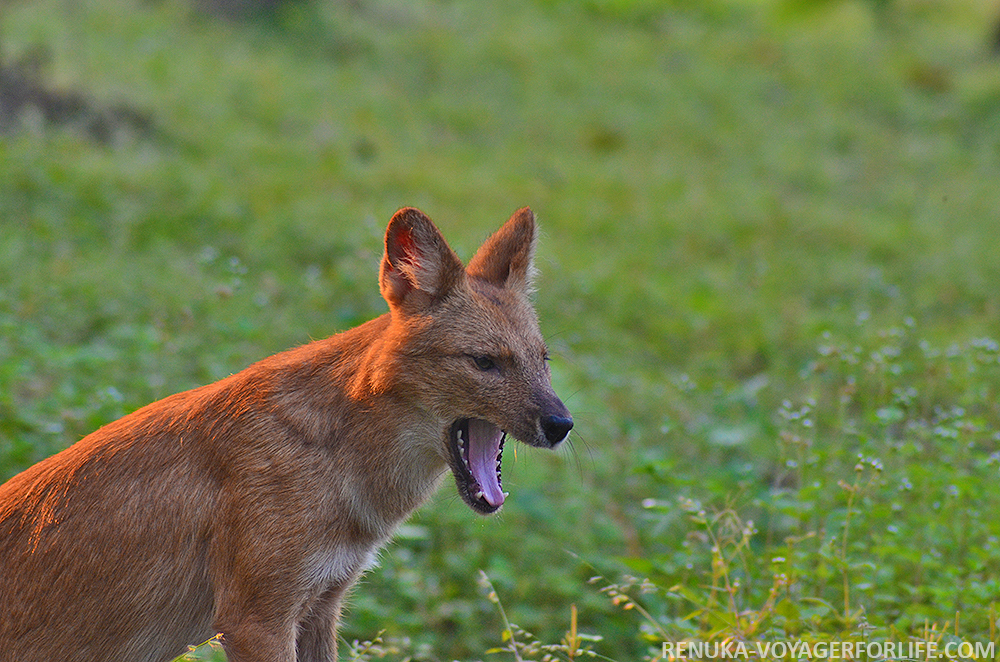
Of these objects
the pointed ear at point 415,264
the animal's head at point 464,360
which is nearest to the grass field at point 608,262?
the animal's head at point 464,360

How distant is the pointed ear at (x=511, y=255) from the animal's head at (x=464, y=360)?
21 cm

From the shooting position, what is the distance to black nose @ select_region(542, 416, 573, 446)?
343 cm

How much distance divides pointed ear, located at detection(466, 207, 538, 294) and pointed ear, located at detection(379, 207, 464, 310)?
0.93ft

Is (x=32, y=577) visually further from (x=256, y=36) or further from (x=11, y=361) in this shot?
(x=256, y=36)

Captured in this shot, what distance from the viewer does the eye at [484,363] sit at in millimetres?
3537

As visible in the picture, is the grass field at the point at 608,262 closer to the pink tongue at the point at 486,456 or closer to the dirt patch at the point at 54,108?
the dirt patch at the point at 54,108

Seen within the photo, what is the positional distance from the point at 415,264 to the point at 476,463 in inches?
28.9

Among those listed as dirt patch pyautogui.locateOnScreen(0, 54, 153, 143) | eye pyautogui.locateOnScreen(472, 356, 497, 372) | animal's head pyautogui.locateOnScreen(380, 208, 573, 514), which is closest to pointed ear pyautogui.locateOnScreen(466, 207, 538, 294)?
animal's head pyautogui.locateOnScreen(380, 208, 573, 514)

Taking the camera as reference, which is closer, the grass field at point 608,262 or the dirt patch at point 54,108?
the grass field at point 608,262

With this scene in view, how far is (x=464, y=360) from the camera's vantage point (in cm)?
352

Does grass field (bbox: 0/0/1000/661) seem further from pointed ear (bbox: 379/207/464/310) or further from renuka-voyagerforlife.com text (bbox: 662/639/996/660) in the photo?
pointed ear (bbox: 379/207/464/310)

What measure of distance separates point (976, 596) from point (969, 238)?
8.02 meters

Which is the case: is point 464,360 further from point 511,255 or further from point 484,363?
point 511,255

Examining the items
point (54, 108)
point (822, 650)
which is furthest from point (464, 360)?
point (54, 108)
